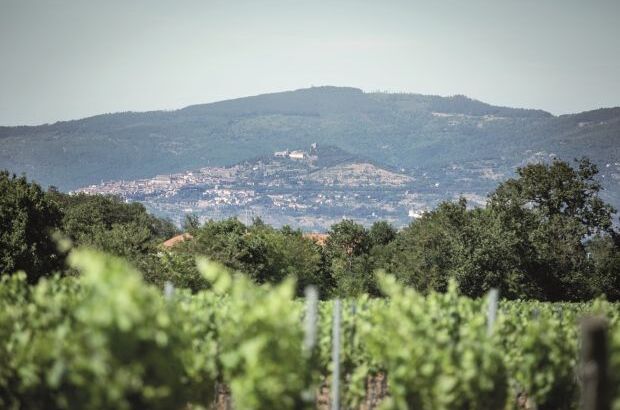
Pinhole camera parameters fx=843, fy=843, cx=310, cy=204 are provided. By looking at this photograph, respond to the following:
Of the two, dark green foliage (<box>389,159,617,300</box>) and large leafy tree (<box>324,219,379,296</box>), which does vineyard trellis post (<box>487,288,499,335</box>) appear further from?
large leafy tree (<box>324,219,379,296</box>)

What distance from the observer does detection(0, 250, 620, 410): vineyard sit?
23.2ft

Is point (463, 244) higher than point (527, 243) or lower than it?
higher

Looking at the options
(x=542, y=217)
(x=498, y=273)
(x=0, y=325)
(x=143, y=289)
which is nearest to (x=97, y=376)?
(x=143, y=289)

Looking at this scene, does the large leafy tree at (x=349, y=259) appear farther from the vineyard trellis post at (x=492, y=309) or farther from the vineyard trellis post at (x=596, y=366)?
the vineyard trellis post at (x=596, y=366)

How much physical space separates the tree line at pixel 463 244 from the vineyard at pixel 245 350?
35.3 metres

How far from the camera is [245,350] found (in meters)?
7.57

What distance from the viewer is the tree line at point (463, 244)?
47594mm

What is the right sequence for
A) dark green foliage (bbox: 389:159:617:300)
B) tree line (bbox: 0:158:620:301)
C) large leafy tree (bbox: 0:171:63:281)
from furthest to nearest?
dark green foliage (bbox: 389:159:617:300) < tree line (bbox: 0:158:620:301) < large leafy tree (bbox: 0:171:63:281)

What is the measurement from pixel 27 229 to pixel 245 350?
135 ft

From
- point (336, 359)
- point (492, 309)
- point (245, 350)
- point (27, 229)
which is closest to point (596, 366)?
point (245, 350)

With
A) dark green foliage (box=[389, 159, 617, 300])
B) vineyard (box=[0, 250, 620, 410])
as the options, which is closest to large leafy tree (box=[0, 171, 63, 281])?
dark green foliage (box=[389, 159, 617, 300])

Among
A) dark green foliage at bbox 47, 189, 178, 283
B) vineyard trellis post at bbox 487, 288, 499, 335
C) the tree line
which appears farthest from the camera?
dark green foliage at bbox 47, 189, 178, 283

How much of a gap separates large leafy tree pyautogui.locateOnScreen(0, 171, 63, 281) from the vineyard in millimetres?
32739

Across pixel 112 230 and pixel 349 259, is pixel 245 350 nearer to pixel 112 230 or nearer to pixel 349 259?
pixel 112 230
